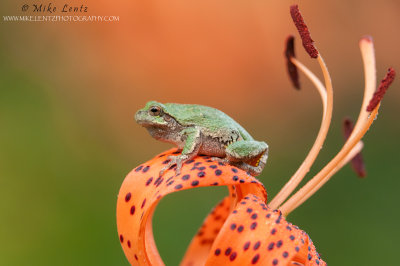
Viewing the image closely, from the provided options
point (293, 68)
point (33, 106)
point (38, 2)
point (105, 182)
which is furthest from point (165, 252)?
point (38, 2)

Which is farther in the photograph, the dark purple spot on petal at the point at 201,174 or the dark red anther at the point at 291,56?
the dark red anther at the point at 291,56

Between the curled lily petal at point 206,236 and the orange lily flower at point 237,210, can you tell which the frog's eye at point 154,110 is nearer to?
the orange lily flower at point 237,210

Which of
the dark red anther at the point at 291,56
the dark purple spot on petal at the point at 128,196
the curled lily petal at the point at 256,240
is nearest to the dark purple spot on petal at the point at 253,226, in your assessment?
the curled lily petal at the point at 256,240

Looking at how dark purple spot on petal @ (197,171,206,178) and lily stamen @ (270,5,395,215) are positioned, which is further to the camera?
lily stamen @ (270,5,395,215)

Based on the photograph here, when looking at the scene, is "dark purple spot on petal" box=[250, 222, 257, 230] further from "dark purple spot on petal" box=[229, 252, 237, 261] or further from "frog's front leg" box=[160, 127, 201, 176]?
"frog's front leg" box=[160, 127, 201, 176]

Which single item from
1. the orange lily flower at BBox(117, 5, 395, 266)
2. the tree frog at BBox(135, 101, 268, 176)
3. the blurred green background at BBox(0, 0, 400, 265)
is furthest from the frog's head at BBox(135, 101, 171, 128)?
the blurred green background at BBox(0, 0, 400, 265)

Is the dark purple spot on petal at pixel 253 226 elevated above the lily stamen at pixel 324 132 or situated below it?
below

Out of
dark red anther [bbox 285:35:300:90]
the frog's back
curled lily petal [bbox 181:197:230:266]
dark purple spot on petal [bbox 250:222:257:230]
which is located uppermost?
dark red anther [bbox 285:35:300:90]
